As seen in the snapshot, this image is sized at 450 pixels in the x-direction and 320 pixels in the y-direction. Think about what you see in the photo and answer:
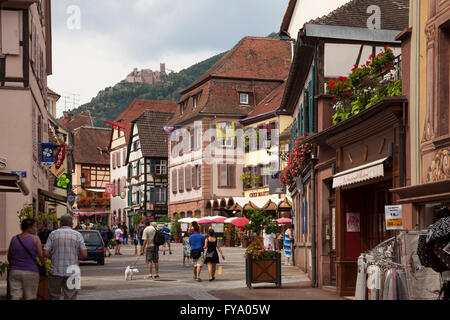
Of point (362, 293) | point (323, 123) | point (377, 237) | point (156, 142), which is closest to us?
point (362, 293)

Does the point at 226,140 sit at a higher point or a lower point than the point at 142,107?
lower

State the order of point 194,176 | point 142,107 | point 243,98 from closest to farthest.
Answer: point 243,98, point 194,176, point 142,107

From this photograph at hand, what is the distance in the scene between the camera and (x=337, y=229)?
17.4 meters

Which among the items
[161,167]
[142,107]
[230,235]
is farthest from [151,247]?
[142,107]

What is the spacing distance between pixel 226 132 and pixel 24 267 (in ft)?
165

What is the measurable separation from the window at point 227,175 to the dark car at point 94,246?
30264 millimetres

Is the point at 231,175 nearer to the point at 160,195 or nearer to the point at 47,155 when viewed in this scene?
the point at 160,195

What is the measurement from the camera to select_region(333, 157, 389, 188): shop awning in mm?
14148

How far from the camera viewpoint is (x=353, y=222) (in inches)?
687

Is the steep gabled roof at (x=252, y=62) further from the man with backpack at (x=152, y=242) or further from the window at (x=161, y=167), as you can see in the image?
the man with backpack at (x=152, y=242)

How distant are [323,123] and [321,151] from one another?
34.2 inches

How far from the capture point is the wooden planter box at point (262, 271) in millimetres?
19531
